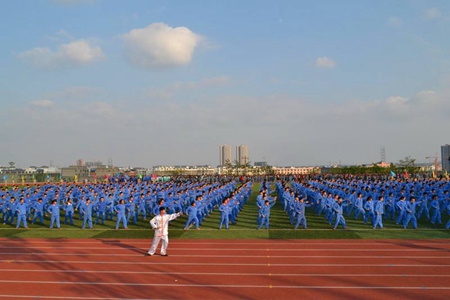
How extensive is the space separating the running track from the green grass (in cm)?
119

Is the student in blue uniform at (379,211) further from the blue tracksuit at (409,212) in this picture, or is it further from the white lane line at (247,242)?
the white lane line at (247,242)

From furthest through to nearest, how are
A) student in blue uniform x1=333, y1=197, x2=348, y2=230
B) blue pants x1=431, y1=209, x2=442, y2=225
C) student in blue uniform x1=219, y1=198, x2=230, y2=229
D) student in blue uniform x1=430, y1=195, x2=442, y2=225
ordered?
blue pants x1=431, y1=209, x2=442, y2=225, student in blue uniform x1=430, y1=195, x2=442, y2=225, student in blue uniform x1=219, y1=198, x2=230, y2=229, student in blue uniform x1=333, y1=197, x2=348, y2=230

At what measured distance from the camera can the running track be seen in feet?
27.6

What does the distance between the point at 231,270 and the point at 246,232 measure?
19.9ft

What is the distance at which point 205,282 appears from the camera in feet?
30.0

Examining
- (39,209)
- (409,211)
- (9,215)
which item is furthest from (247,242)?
(9,215)

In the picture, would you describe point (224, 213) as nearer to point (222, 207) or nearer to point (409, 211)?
point (222, 207)

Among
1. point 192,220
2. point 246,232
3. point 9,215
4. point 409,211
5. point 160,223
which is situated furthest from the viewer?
point 9,215

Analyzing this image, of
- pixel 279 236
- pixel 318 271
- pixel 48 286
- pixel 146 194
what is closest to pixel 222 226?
pixel 279 236

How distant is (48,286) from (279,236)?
8373 mm

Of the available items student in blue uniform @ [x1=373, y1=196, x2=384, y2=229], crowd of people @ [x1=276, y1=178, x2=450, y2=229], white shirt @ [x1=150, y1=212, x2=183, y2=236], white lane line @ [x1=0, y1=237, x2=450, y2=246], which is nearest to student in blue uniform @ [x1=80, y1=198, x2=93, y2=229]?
white lane line @ [x1=0, y1=237, x2=450, y2=246]

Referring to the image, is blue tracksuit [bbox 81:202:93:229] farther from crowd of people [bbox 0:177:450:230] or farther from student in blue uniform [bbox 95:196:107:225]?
student in blue uniform [bbox 95:196:107:225]

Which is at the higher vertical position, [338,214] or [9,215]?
[338,214]

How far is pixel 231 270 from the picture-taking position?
10.1m
